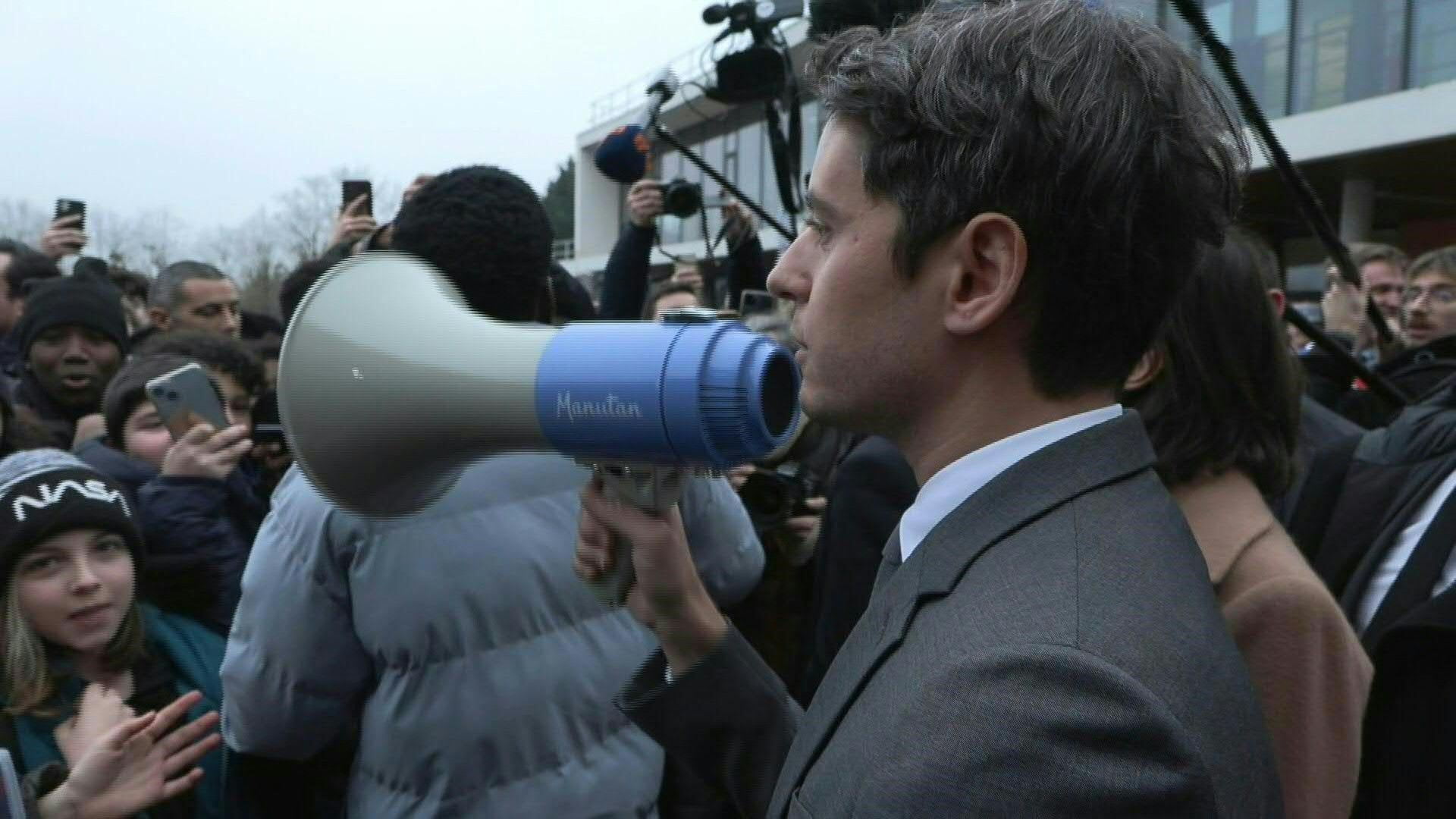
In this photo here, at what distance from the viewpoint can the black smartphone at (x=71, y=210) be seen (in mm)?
5254

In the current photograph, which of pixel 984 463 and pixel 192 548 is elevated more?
pixel 984 463

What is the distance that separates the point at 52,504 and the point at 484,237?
113 cm

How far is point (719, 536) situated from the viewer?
81.4 inches

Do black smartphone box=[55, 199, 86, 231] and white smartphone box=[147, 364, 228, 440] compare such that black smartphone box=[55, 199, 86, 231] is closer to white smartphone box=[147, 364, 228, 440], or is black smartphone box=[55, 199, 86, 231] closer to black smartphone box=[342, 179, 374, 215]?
black smartphone box=[342, 179, 374, 215]

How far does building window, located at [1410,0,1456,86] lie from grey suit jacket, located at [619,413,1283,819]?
50.2 ft

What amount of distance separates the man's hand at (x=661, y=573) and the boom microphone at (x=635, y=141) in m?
2.99

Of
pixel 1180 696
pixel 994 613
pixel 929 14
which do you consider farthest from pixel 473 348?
pixel 1180 696

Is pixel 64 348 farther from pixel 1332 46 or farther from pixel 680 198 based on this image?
pixel 1332 46

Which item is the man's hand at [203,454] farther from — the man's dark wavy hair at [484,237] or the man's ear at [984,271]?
the man's ear at [984,271]

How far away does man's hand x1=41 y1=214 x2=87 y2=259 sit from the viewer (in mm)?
5105

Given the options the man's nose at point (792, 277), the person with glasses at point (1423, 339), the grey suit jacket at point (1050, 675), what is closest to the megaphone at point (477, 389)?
the man's nose at point (792, 277)

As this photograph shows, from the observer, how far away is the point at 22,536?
215 cm

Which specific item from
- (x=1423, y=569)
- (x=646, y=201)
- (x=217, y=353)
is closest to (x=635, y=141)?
(x=646, y=201)

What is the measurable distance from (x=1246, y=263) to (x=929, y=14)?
1.00 m
